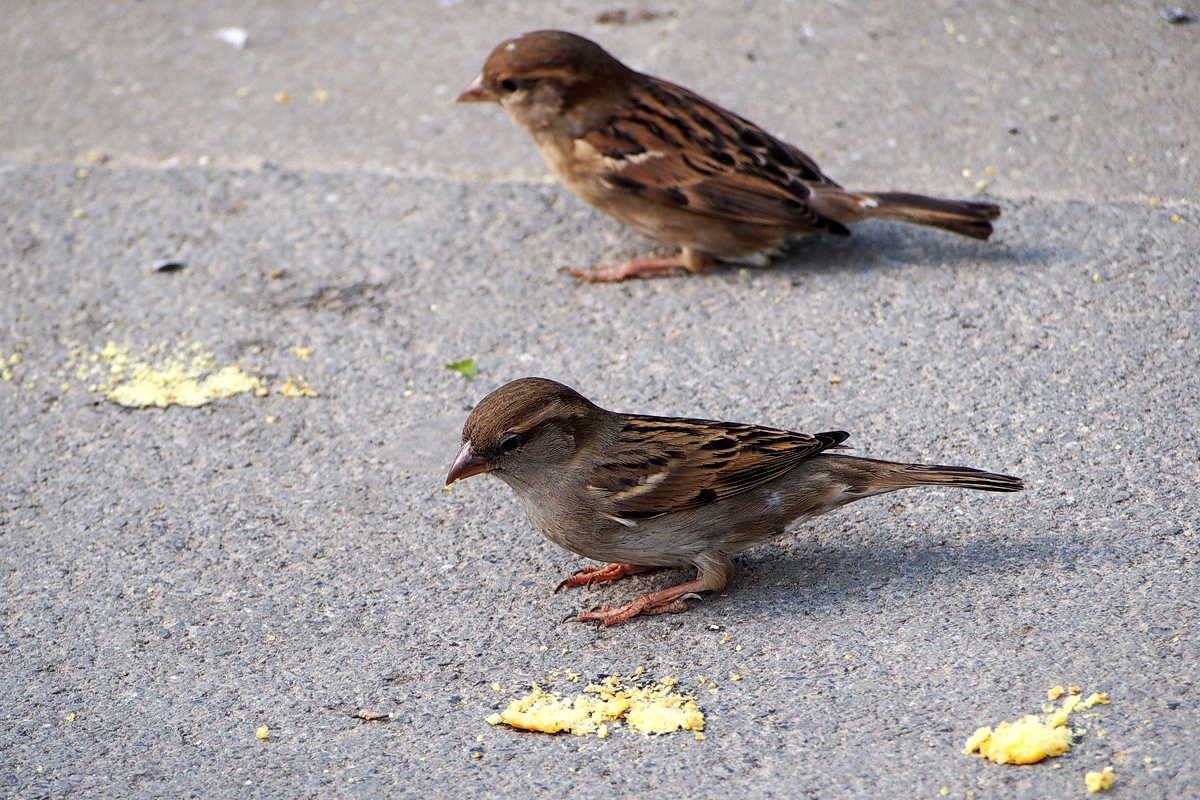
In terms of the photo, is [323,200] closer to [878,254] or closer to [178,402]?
[178,402]

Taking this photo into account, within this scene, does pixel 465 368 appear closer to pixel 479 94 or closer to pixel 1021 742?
pixel 479 94

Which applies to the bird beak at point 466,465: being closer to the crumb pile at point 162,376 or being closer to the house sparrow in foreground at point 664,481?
the house sparrow in foreground at point 664,481

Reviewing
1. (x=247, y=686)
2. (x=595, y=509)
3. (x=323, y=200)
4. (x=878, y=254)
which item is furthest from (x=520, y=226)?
(x=247, y=686)

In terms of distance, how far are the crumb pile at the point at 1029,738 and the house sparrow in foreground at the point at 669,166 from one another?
102 inches

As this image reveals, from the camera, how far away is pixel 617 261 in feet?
18.5

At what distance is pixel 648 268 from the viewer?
5457 mm

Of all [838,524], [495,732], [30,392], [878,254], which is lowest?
[30,392]

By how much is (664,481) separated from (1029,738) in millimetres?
1247

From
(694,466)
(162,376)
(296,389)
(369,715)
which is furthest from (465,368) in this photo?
(369,715)

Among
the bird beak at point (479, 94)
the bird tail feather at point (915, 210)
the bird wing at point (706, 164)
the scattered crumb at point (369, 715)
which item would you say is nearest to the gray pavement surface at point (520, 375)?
the scattered crumb at point (369, 715)

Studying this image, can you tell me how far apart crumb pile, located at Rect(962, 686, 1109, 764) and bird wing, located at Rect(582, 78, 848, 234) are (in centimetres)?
268

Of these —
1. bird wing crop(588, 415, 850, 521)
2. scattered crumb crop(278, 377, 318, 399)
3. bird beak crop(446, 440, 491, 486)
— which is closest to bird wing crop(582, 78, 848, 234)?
scattered crumb crop(278, 377, 318, 399)

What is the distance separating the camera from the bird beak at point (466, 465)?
3688 millimetres

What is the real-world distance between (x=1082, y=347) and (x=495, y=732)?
107 inches
